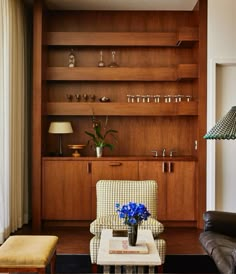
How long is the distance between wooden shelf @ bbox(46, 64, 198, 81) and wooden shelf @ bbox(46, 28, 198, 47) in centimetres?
33

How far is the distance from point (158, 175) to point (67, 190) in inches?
46.4

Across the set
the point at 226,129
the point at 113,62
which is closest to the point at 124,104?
the point at 113,62

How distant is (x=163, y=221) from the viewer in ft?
16.4

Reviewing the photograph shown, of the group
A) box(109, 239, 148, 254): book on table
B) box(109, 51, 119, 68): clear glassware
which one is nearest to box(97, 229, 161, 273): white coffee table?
box(109, 239, 148, 254): book on table

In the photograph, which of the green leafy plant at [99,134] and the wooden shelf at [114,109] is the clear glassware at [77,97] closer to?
the wooden shelf at [114,109]

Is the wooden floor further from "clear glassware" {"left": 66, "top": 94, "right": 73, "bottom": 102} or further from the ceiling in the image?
the ceiling

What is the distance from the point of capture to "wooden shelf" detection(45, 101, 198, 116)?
5.11m

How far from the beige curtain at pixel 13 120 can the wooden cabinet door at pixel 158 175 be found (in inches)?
61.4

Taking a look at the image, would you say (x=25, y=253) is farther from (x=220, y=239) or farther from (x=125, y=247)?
(x=220, y=239)

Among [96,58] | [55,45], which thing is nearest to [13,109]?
[55,45]

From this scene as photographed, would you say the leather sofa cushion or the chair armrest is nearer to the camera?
the leather sofa cushion

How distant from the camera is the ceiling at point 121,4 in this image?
502cm

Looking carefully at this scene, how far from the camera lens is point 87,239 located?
448cm

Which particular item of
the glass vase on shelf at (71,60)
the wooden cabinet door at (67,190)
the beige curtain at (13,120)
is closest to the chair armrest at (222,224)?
the wooden cabinet door at (67,190)
